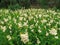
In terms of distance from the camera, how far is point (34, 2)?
25.1 metres

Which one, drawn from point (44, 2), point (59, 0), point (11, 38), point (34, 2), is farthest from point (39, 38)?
point (34, 2)

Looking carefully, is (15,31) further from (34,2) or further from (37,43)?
(34,2)

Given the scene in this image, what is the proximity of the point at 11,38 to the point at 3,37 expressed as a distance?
8.7 inches

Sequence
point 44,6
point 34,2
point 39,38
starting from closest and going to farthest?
point 39,38, point 44,6, point 34,2

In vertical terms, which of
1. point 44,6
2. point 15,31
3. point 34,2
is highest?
point 15,31

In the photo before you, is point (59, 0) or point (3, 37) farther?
point (59, 0)

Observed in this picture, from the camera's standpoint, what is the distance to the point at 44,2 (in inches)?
794

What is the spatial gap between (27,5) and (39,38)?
14666 mm

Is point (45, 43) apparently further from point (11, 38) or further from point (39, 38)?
point (11, 38)

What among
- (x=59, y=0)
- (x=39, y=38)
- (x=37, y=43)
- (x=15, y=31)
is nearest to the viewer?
(x=37, y=43)

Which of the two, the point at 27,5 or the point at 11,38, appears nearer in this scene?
the point at 11,38

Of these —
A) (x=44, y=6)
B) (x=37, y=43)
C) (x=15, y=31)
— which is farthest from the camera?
(x=44, y=6)

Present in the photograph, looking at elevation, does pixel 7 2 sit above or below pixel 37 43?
below

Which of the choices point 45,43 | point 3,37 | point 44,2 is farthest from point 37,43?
point 44,2
